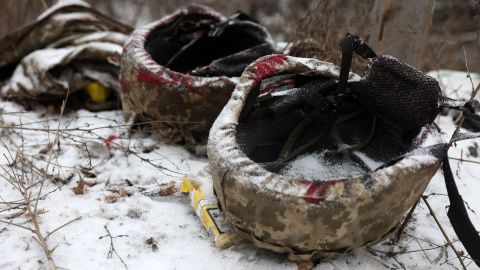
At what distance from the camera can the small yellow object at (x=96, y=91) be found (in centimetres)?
321

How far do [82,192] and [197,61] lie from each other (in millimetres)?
1322

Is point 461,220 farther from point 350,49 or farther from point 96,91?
point 96,91

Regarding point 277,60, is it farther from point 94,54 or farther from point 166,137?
point 94,54

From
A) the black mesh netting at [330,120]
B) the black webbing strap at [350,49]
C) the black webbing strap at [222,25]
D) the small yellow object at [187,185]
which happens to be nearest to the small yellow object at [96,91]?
the black webbing strap at [222,25]

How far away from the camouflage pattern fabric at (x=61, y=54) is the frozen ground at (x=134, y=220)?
0.52 metres

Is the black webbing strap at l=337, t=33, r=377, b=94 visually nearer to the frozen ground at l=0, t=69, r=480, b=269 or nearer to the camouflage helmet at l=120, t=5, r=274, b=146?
the camouflage helmet at l=120, t=5, r=274, b=146

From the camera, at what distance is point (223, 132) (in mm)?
1811

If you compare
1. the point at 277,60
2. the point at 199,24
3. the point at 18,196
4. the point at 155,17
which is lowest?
the point at 155,17

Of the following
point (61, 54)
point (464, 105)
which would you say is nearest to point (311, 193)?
point (464, 105)

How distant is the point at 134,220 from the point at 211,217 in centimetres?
36

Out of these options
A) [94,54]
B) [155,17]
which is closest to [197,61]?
[94,54]

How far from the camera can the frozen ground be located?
181 centimetres

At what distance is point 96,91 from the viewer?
3.22m

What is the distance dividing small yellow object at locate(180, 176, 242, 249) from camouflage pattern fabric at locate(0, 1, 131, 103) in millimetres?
1328
